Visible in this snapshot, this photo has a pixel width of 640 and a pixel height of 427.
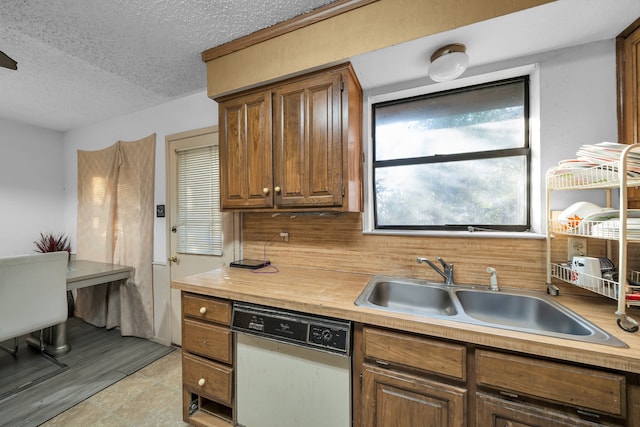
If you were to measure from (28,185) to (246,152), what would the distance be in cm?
356

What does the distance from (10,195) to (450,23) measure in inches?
191

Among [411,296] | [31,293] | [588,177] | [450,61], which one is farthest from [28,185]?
[588,177]

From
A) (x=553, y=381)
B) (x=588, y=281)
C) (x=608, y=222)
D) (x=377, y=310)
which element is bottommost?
(x=553, y=381)

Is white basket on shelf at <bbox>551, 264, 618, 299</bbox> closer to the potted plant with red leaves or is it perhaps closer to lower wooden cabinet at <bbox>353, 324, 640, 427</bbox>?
lower wooden cabinet at <bbox>353, 324, 640, 427</bbox>

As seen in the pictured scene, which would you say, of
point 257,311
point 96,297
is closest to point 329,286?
point 257,311

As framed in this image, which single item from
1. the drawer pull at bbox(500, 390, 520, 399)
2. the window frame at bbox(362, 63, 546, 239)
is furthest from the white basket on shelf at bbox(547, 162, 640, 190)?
the drawer pull at bbox(500, 390, 520, 399)

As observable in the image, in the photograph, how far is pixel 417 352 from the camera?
0.96m

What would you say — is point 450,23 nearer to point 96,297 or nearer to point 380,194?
point 380,194

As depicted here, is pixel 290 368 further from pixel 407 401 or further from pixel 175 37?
pixel 175 37

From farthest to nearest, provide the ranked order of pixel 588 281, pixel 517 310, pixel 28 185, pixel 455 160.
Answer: pixel 28 185 < pixel 455 160 < pixel 517 310 < pixel 588 281

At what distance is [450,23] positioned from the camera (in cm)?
113

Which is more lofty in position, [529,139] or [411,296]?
[529,139]

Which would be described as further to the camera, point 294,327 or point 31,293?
point 31,293

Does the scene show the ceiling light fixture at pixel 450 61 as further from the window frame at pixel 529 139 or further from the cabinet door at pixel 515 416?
the cabinet door at pixel 515 416
